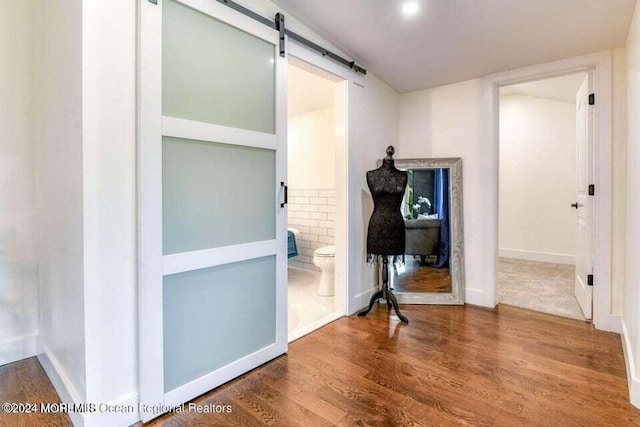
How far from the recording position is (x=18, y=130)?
7.02 feet

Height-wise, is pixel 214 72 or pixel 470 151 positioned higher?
pixel 214 72

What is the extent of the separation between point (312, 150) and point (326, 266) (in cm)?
188

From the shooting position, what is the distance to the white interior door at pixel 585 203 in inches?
106

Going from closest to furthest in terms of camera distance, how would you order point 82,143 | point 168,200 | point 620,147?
point 82,143
point 168,200
point 620,147

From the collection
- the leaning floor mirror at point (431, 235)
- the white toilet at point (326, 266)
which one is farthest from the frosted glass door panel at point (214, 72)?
the leaning floor mirror at point (431, 235)

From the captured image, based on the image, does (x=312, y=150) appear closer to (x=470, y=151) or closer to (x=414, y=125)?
(x=414, y=125)

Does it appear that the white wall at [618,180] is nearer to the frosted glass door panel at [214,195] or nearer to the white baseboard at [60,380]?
the frosted glass door panel at [214,195]

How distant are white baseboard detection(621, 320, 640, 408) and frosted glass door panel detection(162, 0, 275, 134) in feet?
7.92

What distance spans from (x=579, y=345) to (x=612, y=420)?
902mm

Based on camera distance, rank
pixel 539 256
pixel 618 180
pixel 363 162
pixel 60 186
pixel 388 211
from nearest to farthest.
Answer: pixel 60 186, pixel 618 180, pixel 388 211, pixel 363 162, pixel 539 256

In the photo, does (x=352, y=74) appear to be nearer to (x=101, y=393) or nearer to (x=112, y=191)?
(x=112, y=191)

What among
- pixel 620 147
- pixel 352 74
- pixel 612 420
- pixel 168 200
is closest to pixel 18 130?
pixel 168 200

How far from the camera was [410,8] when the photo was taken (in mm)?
2100

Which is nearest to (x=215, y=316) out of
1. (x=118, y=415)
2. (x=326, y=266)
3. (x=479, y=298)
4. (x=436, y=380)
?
(x=118, y=415)
